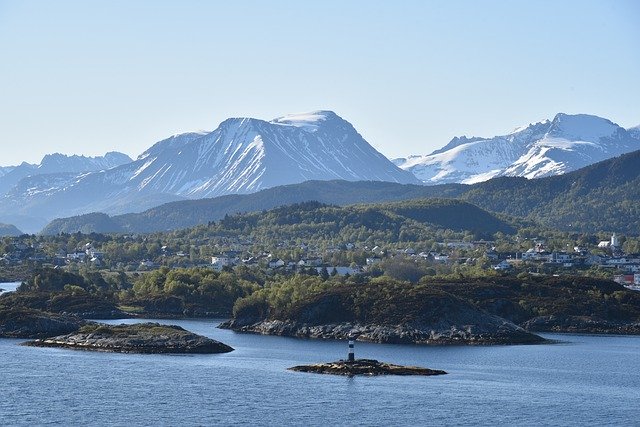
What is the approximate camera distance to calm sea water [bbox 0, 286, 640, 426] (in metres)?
66.3

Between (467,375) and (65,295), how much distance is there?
58.5 meters

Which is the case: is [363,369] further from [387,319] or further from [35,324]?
[35,324]

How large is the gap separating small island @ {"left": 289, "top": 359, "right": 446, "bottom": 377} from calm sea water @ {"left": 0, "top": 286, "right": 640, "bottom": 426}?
1.33 metres

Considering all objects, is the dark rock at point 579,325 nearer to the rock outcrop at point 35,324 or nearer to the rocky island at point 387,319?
the rocky island at point 387,319

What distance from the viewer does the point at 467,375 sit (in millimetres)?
83562

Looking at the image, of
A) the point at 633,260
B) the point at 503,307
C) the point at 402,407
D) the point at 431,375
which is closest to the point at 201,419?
the point at 402,407

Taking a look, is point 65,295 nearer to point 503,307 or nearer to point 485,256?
point 503,307

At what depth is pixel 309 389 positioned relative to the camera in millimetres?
75625

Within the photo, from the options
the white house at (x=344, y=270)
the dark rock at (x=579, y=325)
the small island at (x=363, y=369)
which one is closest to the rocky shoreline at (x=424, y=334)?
the dark rock at (x=579, y=325)

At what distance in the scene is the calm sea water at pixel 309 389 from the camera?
6631 cm

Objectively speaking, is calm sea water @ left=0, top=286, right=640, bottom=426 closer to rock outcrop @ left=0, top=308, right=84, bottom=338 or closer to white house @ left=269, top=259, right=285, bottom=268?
rock outcrop @ left=0, top=308, right=84, bottom=338

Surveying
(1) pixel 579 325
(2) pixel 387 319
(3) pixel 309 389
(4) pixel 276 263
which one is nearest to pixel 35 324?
(2) pixel 387 319

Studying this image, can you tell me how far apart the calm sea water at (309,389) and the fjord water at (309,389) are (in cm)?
7

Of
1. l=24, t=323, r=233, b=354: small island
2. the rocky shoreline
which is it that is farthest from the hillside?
l=24, t=323, r=233, b=354: small island
